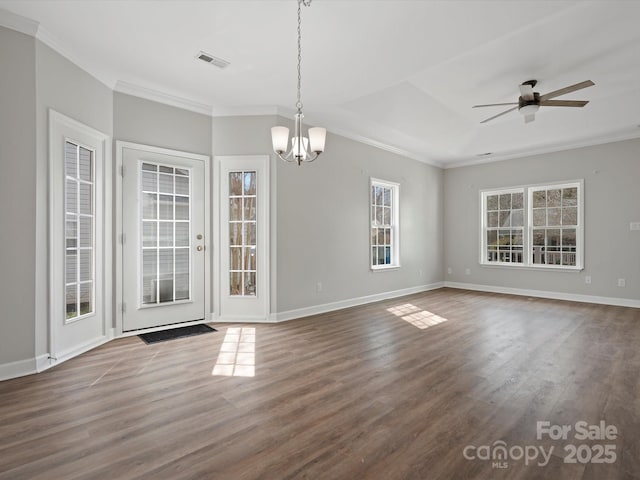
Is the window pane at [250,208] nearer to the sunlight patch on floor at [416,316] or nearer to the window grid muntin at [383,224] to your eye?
the window grid muntin at [383,224]

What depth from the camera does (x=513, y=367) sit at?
301 centimetres

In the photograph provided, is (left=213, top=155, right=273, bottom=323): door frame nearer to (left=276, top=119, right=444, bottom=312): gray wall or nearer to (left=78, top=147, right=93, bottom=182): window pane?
(left=276, top=119, right=444, bottom=312): gray wall

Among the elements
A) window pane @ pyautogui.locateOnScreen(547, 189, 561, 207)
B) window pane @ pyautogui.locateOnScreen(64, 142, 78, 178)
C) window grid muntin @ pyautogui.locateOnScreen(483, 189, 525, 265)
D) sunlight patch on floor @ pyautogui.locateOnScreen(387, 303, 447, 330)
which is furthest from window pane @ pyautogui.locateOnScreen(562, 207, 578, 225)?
window pane @ pyautogui.locateOnScreen(64, 142, 78, 178)

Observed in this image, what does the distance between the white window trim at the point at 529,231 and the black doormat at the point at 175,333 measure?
595cm

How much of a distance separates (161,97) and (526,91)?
4449mm

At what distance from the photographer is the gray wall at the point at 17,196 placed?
2.75m

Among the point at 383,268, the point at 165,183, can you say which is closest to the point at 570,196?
the point at 383,268

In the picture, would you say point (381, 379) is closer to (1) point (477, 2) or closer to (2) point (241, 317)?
(2) point (241, 317)

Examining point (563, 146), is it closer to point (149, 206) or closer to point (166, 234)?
point (166, 234)

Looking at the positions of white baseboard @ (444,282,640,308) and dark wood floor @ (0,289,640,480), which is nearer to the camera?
dark wood floor @ (0,289,640,480)

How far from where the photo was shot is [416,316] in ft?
16.3

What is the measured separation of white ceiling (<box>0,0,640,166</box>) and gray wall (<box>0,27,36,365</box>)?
41cm

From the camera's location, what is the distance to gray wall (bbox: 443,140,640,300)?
5.57 meters

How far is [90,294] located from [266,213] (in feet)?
7.30
